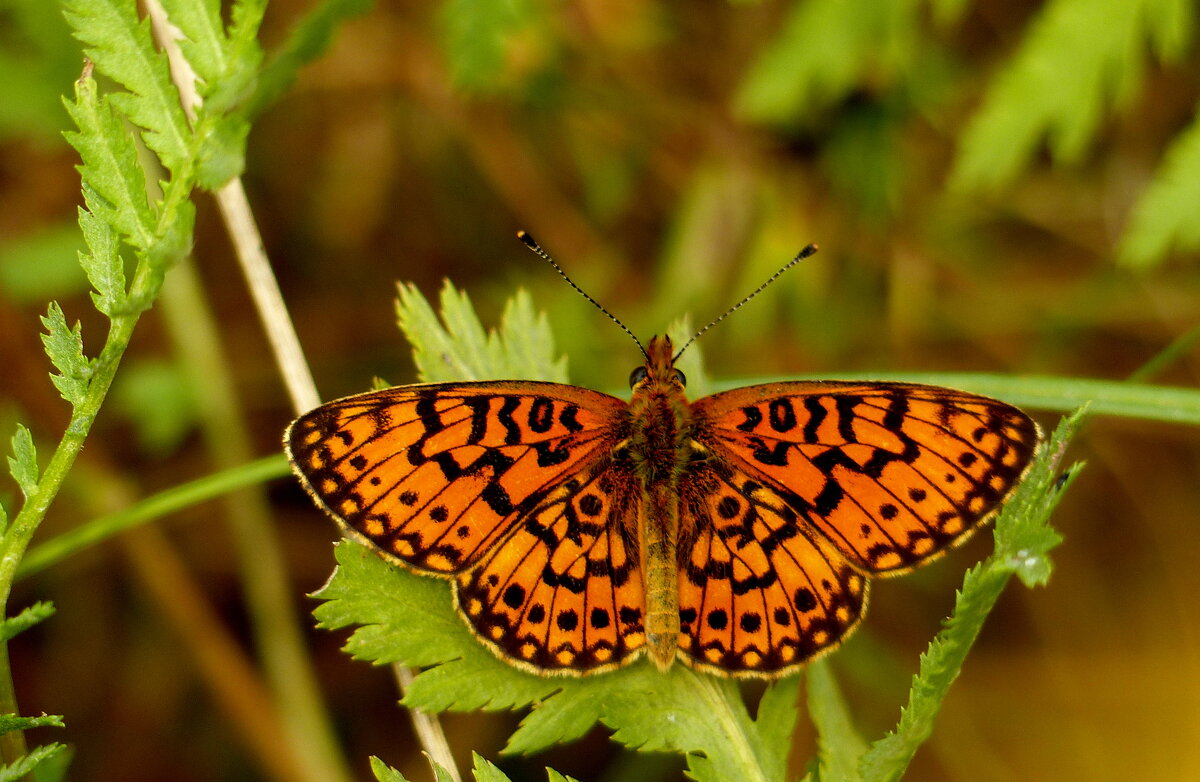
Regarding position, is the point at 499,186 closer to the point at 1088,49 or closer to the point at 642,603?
the point at 1088,49

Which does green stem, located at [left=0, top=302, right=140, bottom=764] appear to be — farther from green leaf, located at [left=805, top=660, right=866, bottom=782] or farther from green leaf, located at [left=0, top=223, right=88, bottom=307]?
green leaf, located at [left=0, top=223, right=88, bottom=307]

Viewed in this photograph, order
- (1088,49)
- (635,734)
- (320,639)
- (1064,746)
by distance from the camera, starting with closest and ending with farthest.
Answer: (635,734)
(1088,49)
(1064,746)
(320,639)

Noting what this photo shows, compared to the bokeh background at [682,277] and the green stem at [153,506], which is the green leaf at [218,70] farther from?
the bokeh background at [682,277]

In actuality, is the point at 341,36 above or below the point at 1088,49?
above

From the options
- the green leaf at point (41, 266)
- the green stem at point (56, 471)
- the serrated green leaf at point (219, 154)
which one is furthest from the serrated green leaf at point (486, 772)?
the green leaf at point (41, 266)

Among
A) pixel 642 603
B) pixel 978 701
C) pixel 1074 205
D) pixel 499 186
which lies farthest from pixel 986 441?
pixel 499 186

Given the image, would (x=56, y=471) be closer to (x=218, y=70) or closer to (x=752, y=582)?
(x=218, y=70)

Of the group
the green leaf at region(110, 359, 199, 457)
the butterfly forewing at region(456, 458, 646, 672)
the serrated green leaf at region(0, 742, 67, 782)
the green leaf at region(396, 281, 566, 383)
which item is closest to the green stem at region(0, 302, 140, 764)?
the serrated green leaf at region(0, 742, 67, 782)
